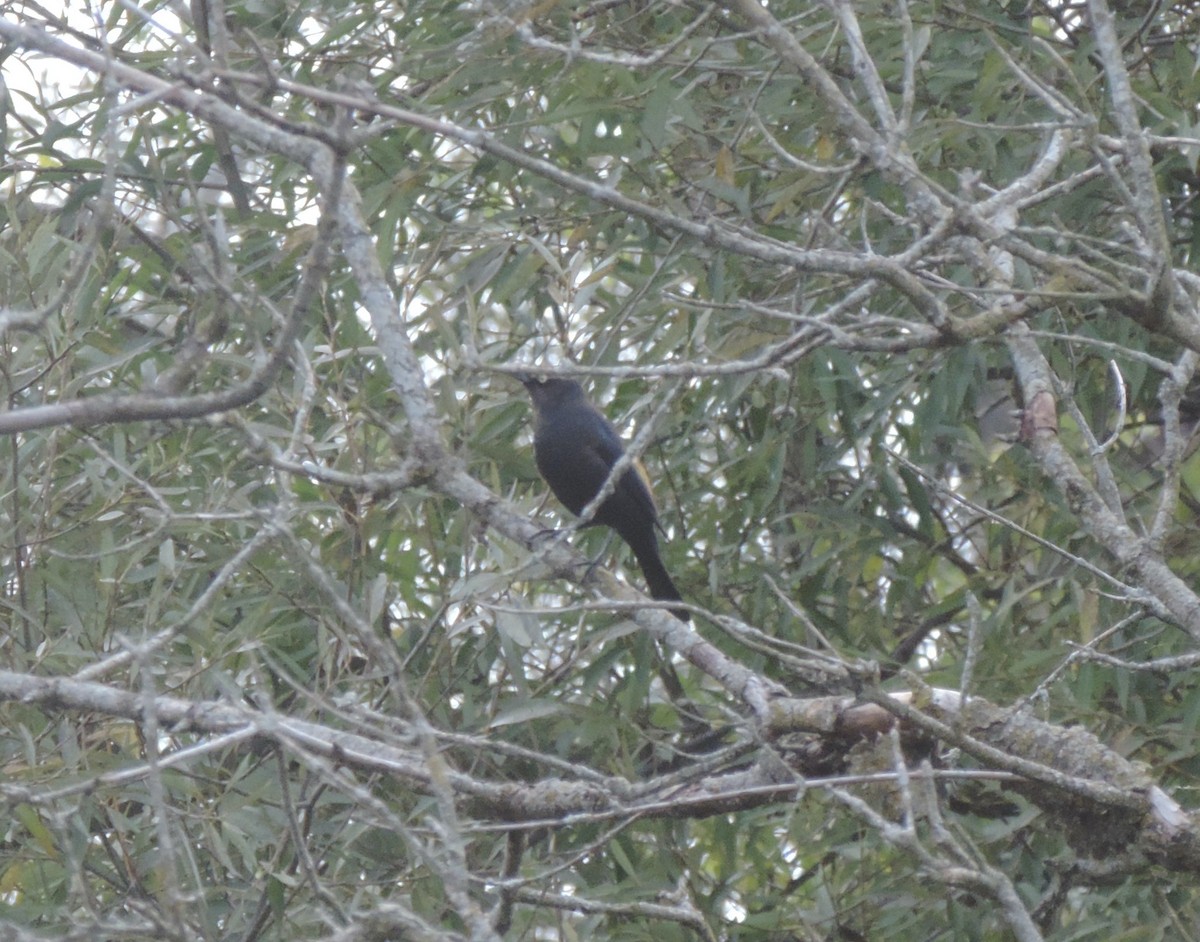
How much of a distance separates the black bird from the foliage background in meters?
0.12

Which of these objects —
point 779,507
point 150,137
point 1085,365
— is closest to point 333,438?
point 150,137

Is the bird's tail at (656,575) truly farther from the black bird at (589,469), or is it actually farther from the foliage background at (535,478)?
the foliage background at (535,478)

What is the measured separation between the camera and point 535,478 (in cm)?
444

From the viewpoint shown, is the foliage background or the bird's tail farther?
the bird's tail

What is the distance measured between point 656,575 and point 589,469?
502 millimetres

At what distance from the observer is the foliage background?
10.9 ft

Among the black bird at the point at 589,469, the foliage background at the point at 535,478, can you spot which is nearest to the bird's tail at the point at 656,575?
the black bird at the point at 589,469

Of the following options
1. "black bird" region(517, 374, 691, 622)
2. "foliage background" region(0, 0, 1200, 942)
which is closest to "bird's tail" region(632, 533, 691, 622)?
"black bird" region(517, 374, 691, 622)

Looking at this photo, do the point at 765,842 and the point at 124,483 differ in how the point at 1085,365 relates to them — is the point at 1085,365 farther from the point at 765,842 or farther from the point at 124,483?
the point at 124,483

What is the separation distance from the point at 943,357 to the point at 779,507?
71 cm

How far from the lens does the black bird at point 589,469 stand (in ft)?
15.0

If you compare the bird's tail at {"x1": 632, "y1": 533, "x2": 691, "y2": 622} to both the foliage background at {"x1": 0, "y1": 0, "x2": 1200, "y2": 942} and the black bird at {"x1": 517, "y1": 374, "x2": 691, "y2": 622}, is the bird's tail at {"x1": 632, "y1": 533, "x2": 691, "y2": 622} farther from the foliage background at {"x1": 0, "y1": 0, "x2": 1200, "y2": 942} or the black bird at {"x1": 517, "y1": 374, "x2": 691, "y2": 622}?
the foliage background at {"x1": 0, "y1": 0, "x2": 1200, "y2": 942}

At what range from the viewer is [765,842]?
449 cm

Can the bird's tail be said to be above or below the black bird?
below
